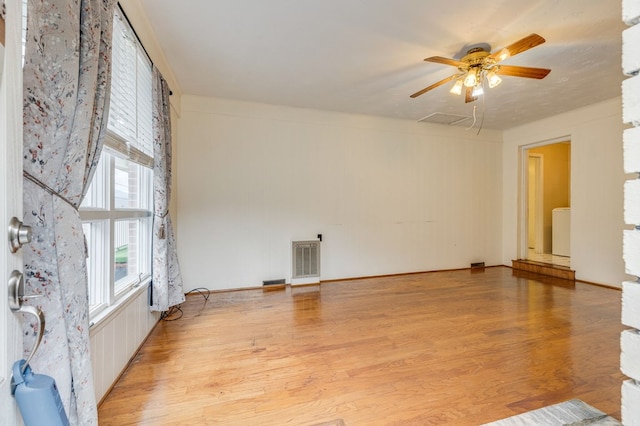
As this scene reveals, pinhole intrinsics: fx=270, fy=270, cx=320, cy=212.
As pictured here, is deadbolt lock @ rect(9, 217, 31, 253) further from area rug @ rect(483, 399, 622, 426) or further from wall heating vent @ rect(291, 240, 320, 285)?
wall heating vent @ rect(291, 240, 320, 285)

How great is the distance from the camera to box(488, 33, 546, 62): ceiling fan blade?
1.86m

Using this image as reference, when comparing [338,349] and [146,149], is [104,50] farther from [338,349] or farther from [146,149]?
[338,349]

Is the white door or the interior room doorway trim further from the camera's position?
the interior room doorway trim

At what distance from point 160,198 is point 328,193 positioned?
90.0 inches

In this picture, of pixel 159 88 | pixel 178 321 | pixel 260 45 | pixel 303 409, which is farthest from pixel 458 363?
pixel 159 88

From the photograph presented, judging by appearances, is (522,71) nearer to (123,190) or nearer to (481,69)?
(481,69)

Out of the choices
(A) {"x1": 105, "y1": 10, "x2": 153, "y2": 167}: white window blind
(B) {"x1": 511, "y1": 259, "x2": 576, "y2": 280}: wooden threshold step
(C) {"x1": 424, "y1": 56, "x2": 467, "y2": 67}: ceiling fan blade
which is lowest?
(B) {"x1": 511, "y1": 259, "x2": 576, "y2": 280}: wooden threshold step

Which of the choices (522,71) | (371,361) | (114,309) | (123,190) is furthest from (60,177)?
(522,71)

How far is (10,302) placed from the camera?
63cm

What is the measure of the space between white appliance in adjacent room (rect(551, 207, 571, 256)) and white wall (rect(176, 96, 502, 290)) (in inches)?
54.8

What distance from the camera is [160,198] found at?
8.17 ft

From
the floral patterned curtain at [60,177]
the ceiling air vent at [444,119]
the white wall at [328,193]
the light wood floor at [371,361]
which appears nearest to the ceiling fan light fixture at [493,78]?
the ceiling air vent at [444,119]

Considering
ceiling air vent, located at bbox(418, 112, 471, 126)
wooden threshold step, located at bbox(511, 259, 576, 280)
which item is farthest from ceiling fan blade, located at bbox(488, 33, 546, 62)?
wooden threshold step, located at bbox(511, 259, 576, 280)

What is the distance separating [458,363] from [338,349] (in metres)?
0.88
